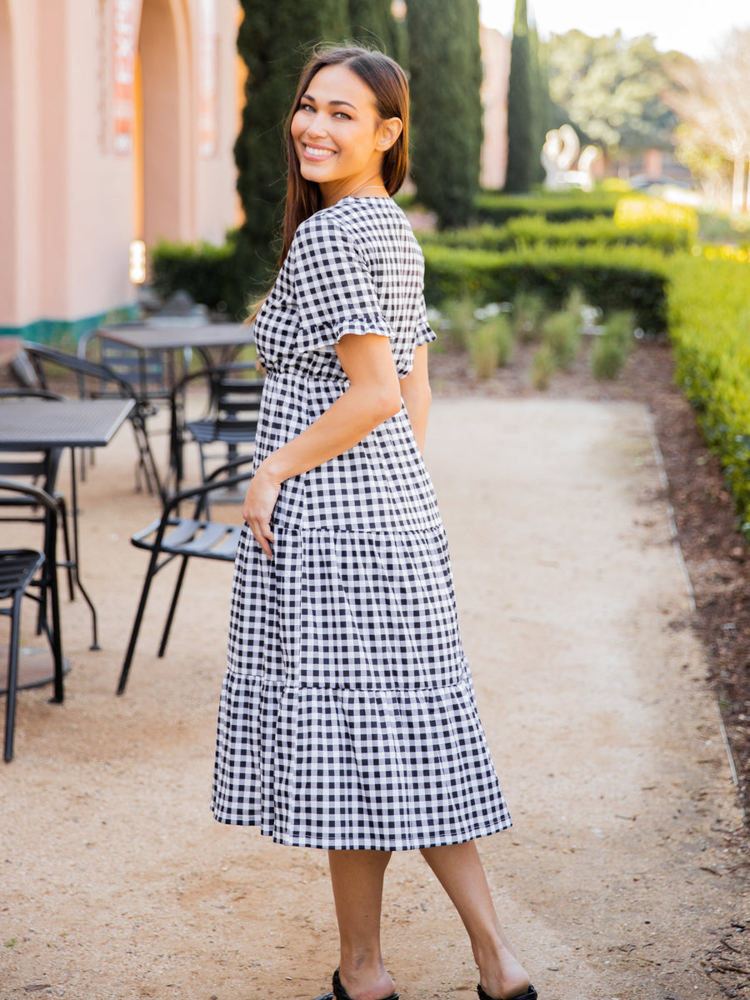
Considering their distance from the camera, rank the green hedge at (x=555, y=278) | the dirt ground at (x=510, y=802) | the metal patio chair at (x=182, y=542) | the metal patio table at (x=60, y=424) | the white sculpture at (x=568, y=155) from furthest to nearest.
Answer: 1. the white sculpture at (x=568, y=155)
2. the green hedge at (x=555, y=278)
3. the metal patio chair at (x=182, y=542)
4. the metal patio table at (x=60, y=424)
5. the dirt ground at (x=510, y=802)

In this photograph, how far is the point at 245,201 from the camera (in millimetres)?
11742

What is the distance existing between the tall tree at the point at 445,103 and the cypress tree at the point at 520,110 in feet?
37.2

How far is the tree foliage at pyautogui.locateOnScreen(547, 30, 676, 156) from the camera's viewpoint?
75125 millimetres

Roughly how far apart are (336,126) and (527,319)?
11.0 m

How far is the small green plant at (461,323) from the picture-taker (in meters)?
12.2

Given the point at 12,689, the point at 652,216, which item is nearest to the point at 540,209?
the point at 652,216

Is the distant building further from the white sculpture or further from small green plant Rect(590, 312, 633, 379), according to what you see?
small green plant Rect(590, 312, 633, 379)

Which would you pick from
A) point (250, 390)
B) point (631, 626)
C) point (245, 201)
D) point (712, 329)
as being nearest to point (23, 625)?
point (250, 390)

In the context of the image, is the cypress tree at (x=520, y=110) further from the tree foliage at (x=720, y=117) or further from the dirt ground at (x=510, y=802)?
the dirt ground at (x=510, y=802)

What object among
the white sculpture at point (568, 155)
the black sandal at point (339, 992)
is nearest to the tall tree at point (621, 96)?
the white sculpture at point (568, 155)

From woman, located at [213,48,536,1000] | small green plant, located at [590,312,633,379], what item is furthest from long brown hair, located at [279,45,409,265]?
small green plant, located at [590,312,633,379]

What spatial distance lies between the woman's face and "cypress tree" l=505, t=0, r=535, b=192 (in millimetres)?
30355

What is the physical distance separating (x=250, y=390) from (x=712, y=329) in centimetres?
398

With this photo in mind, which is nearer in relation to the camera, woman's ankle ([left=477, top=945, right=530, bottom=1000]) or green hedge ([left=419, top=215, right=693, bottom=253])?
woman's ankle ([left=477, top=945, right=530, bottom=1000])
